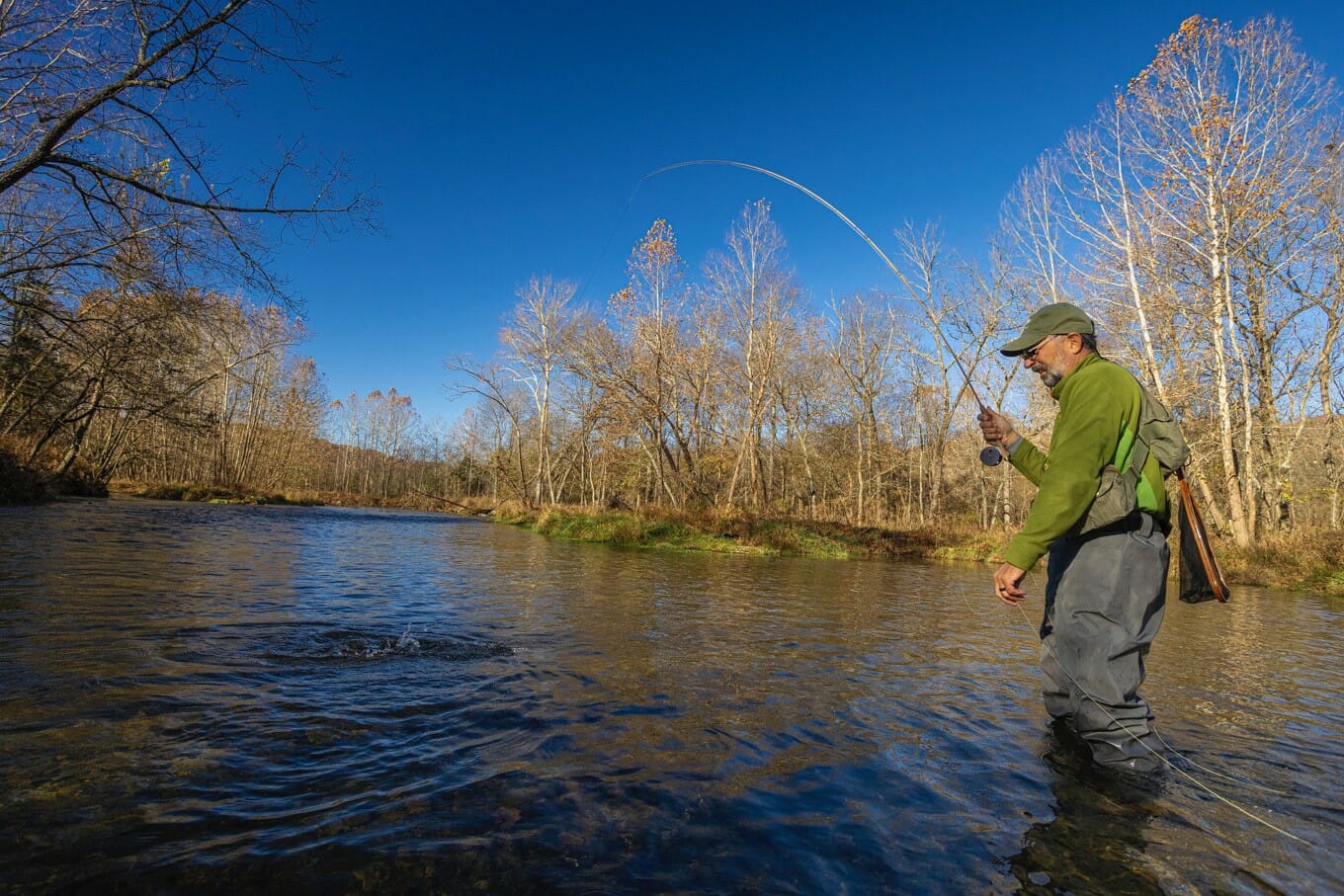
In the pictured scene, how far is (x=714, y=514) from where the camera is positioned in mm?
20750

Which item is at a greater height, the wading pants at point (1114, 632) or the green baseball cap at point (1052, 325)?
the green baseball cap at point (1052, 325)

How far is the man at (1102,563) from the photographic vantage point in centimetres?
280

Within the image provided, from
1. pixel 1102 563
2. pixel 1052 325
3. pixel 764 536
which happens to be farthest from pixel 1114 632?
pixel 764 536

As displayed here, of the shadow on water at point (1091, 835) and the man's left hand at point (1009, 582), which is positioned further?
the man's left hand at point (1009, 582)

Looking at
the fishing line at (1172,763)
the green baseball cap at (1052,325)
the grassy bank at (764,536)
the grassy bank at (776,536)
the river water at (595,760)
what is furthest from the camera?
the grassy bank at (764,536)

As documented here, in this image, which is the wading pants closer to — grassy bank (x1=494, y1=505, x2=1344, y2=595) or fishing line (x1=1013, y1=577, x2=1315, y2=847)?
fishing line (x1=1013, y1=577, x2=1315, y2=847)

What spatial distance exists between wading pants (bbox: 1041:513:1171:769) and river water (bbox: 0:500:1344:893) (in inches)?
8.5

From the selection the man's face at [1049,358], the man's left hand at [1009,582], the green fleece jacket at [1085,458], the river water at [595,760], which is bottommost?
the river water at [595,760]

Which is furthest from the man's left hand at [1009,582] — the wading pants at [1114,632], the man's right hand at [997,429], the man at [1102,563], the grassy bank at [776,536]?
the grassy bank at [776,536]

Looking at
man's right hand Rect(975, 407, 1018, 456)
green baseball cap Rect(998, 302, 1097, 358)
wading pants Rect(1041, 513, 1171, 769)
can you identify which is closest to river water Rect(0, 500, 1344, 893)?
wading pants Rect(1041, 513, 1171, 769)

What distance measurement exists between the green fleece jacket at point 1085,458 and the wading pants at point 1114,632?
0.74 feet

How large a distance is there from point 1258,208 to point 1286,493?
8.26 meters

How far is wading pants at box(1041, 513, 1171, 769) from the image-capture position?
9.30 ft

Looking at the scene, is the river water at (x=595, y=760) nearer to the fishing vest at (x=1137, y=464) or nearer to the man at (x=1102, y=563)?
the man at (x=1102, y=563)
